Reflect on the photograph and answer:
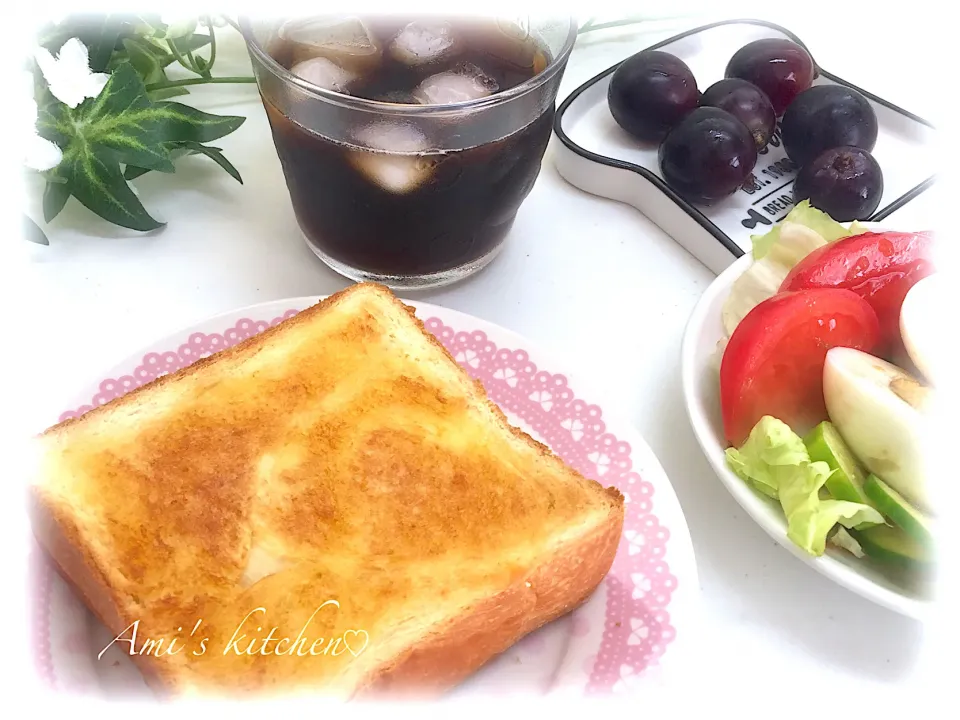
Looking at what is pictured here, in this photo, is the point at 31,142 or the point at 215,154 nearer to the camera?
the point at 31,142

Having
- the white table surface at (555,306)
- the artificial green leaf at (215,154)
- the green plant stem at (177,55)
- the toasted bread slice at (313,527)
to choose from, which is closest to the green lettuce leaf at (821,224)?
the white table surface at (555,306)

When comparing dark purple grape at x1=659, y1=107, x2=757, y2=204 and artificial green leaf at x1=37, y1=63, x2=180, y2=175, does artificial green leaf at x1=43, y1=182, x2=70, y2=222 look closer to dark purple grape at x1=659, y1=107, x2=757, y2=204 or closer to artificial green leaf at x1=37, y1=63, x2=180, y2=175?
artificial green leaf at x1=37, y1=63, x2=180, y2=175

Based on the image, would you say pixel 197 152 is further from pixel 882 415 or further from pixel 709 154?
pixel 882 415

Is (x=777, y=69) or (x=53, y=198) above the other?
(x=777, y=69)

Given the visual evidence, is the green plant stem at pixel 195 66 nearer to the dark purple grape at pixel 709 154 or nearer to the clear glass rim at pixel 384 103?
the clear glass rim at pixel 384 103

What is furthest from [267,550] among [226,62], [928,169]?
[928,169]

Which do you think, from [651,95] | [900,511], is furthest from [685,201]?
[900,511]

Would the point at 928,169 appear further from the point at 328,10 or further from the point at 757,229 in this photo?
the point at 328,10
